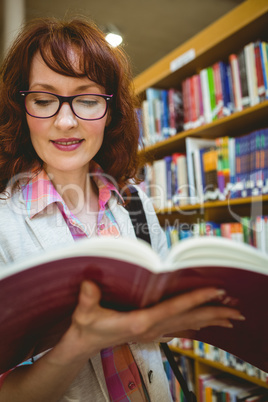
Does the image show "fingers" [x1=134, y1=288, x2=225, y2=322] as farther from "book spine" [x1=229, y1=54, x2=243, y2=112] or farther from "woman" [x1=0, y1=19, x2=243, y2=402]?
"book spine" [x1=229, y1=54, x2=243, y2=112]

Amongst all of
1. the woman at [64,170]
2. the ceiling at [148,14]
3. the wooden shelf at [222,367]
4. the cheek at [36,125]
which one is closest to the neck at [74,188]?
the woman at [64,170]

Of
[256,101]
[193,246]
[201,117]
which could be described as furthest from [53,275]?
[201,117]

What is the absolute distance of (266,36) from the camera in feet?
5.46

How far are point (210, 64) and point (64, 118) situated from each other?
4.69 feet

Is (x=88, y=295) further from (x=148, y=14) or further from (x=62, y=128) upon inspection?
(x=148, y=14)

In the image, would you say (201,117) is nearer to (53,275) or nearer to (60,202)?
(60,202)

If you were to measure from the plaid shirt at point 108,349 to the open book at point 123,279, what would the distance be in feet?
0.85

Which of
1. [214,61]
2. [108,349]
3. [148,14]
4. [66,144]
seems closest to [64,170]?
[66,144]

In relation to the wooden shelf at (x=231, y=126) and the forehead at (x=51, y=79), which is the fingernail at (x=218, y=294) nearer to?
the forehead at (x=51, y=79)

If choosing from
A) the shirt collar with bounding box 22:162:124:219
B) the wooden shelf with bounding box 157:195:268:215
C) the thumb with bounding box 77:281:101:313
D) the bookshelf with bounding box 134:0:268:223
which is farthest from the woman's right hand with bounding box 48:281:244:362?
the wooden shelf with bounding box 157:195:268:215

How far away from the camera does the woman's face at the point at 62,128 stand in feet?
2.78

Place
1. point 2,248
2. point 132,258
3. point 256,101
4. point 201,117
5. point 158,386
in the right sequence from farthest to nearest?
point 201,117 < point 256,101 < point 158,386 < point 2,248 < point 132,258

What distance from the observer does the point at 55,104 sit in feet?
2.84

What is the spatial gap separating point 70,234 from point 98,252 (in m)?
0.44
